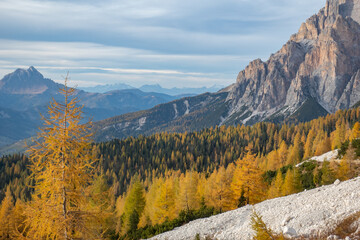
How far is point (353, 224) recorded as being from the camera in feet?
64.5

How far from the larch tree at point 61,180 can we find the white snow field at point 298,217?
1721cm

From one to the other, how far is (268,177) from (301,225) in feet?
140

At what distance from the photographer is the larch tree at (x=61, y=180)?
50.3 ft

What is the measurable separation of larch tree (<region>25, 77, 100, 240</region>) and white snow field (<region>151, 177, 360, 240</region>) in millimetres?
17208

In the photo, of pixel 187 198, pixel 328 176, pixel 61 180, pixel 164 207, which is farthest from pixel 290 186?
pixel 61 180

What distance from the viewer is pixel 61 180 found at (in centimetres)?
1586

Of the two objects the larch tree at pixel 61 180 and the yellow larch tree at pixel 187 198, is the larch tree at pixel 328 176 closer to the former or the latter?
the yellow larch tree at pixel 187 198

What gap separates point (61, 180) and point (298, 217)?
22.4m

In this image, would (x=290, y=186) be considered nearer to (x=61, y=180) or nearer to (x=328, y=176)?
(x=328, y=176)

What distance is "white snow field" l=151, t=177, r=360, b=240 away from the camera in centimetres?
Result: 2235

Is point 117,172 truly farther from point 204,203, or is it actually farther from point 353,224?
point 353,224

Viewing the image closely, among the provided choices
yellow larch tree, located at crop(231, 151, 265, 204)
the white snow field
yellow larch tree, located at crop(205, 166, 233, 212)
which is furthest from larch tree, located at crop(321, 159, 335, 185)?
yellow larch tree, located at crop(205, 166, 233, 212)

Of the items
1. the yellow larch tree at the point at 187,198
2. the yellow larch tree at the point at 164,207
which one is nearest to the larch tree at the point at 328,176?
the yellow larch tree at the point at 187,198

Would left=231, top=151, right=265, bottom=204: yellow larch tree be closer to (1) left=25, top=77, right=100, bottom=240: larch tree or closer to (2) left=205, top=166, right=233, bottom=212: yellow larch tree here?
(2) left=205, top=166, right=233, bottom=212: yellow larch tree
